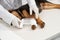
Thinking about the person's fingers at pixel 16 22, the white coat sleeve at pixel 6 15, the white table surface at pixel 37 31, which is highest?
the white coat sleeve at pixel 6 15

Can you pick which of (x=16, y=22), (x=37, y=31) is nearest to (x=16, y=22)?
(x=16, y=22)

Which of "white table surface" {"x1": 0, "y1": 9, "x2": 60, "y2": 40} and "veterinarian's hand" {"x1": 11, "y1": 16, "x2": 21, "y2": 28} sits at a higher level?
"veterinarian's hand" {"x1": 11, "y1": 16, "x2": 21, "y2": 28}

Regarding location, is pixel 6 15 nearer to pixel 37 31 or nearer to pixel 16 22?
pixel 16 22

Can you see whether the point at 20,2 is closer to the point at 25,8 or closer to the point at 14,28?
the point at 25,8

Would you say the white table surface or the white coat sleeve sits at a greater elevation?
the white coat sleeve

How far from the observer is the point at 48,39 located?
76 cm

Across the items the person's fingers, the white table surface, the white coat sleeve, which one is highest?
the white coat sleeve

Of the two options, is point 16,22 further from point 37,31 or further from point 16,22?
point 37,31

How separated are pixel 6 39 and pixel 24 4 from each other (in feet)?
0.82

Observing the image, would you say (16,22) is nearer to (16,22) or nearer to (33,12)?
(16,22)

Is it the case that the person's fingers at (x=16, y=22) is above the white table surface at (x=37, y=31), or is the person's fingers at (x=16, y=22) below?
above

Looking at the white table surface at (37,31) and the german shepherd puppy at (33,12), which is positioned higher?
the german shepherd puppy at (33,12)

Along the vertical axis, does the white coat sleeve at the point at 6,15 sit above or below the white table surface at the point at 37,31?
above

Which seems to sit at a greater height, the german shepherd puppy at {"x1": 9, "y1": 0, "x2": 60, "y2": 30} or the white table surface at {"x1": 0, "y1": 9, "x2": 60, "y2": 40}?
the german shepherd puppy at {"x1": 9, "y1": 0, "x2": 60, "y2": 30}
